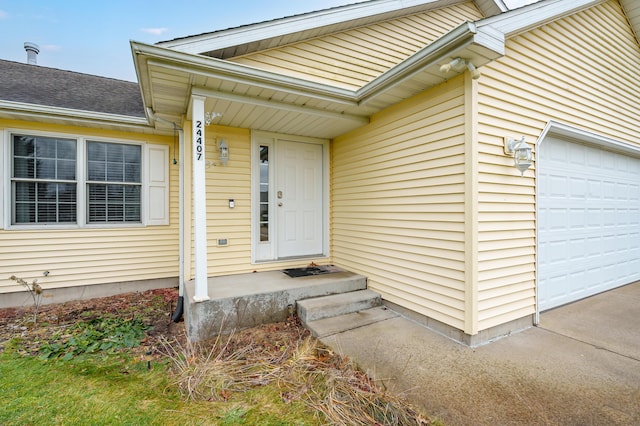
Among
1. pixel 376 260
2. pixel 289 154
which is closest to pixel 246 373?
pixel 376 260

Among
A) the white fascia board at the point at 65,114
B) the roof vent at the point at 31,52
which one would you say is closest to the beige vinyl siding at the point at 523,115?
the white fascia board at the point at 65,114

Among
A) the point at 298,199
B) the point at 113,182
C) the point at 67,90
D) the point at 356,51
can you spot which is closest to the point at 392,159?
the point at 298,199

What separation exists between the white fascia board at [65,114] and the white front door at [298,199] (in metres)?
2.33

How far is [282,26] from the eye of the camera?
4051mm

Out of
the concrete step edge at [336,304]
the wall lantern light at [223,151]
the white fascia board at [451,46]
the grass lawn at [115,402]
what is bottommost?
the grass lawn at [115,402]

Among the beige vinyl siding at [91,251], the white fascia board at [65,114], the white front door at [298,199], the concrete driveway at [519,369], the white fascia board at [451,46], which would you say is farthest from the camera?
the white front door at [298,199]

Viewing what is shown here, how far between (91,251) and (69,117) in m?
2.11

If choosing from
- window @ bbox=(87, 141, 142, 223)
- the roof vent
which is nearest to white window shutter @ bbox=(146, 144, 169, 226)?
window @ bbox=(87, 141, 142, 223)

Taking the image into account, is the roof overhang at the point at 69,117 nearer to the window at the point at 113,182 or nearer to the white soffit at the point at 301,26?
the window at the point at 113,182

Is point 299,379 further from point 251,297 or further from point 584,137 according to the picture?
point 584,137

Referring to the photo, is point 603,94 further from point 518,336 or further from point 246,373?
point 246,373

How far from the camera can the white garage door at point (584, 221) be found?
384cm

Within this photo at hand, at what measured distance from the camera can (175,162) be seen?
17.5ft

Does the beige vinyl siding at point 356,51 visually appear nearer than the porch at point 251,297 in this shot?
No
